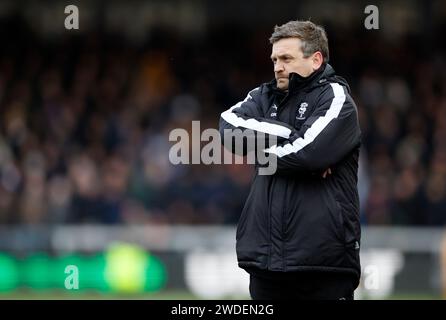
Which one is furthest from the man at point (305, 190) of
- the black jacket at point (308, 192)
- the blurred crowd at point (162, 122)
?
the blurred crowd at point (162, 122)

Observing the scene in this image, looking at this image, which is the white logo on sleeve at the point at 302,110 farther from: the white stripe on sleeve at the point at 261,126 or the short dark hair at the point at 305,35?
the short dark hair at the point at 305,35

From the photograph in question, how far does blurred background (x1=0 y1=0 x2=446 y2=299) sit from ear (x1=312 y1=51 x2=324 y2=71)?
586cm

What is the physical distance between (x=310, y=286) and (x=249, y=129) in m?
0.93

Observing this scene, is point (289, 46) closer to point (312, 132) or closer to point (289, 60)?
point (289, 60)

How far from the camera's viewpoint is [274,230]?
19.5 feet

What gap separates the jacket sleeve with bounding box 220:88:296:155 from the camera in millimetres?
6102

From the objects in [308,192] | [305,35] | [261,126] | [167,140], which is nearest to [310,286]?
[308,192]

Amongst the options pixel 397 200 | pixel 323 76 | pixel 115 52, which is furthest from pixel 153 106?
pixel 323 76

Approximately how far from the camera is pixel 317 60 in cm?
620

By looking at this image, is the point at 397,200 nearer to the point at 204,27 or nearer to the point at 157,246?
the point at 157,246

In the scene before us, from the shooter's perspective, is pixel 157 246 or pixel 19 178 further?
pixel 19 178

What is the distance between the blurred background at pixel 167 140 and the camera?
49.3 ft

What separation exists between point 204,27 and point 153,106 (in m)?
3.00

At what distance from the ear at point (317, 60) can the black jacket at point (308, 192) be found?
1.2 inches
